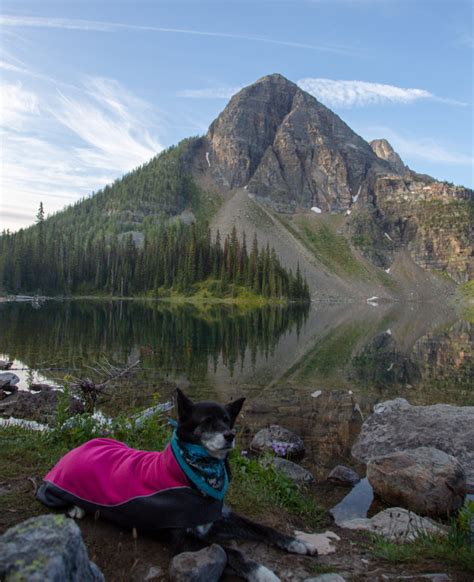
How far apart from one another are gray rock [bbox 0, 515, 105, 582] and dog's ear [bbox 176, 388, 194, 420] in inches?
82.2

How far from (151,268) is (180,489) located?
144069 millimetres

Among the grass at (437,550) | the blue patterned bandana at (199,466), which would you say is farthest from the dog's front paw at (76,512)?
the grass at (437,550)

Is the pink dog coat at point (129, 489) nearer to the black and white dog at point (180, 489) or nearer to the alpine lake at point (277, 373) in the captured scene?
the black and white dog at point (180, 489)

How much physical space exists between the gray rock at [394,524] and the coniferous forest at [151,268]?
403 feet

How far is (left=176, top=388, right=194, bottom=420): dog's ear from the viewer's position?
5547 millimetres

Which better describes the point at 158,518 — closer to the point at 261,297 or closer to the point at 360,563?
the point at 360,563

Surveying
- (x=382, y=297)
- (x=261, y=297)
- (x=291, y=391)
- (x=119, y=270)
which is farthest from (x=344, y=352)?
(x=382, y=297)

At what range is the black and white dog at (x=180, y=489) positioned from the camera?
5527 millimetres

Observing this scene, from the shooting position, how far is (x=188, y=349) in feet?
110

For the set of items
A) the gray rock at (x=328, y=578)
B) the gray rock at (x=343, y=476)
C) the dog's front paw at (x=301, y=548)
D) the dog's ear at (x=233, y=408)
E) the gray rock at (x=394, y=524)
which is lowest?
the gray rock at (x=343, y=476)

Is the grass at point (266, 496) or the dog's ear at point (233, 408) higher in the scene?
the dog's ear at point (233, 408)

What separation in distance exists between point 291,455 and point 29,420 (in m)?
7.70

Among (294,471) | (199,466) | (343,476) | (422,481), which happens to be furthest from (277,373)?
(199,466)

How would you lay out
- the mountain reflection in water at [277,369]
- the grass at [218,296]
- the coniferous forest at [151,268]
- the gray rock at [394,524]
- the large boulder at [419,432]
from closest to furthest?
Answer: the gray rock at [394,524], the large boulder at [419,432], the mountain reflection in water at [277,369], the grass at [218,296], the coniferous forest at [151,268]
